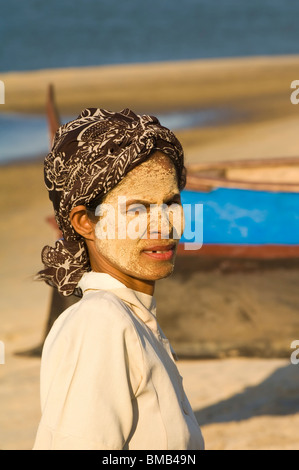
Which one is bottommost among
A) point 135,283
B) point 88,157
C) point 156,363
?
point 156,363

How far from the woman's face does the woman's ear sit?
0.03 metres

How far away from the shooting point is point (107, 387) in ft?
6.11

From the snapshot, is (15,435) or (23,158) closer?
(15,435)

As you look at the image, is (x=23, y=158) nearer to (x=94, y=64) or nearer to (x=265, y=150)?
(x=265, y=150)

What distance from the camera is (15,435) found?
6.04 meters

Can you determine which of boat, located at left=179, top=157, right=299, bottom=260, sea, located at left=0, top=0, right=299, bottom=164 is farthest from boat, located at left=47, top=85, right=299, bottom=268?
sea, located at left=0, top=0, right=299, bottom=164

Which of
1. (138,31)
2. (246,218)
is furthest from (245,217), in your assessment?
(138,31)

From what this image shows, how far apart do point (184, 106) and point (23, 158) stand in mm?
9169

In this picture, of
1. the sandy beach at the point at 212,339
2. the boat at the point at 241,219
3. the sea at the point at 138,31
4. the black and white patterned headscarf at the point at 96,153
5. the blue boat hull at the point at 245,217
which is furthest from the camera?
the sea at the point at 138,31

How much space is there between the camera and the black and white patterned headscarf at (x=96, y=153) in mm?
2078

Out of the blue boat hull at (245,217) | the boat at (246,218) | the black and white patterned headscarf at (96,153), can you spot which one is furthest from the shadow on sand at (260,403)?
the black and white patterned headscarf at (96,153)

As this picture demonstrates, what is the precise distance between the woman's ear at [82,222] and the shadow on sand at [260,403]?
4145 millimetres

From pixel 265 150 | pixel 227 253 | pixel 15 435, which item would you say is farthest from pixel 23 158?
pixel 15 435

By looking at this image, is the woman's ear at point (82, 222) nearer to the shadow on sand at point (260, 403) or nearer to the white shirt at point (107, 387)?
the white shirt at point (107, 387)
